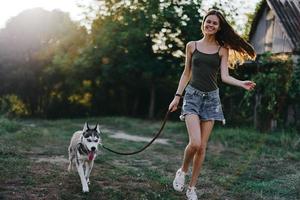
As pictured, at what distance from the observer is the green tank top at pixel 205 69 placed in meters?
5.82

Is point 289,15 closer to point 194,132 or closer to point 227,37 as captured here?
point 227,37

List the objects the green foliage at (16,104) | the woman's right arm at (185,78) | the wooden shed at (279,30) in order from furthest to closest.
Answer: the green foliage at (16,104) < the wooden shed at (279,30) < the woman's right arm at (185,78)

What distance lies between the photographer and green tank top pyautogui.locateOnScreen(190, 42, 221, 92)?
5.82 meters

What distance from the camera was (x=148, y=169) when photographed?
8.94m

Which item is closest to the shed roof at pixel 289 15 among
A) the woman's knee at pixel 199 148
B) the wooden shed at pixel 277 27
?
the wooden shed at pixel 277 27

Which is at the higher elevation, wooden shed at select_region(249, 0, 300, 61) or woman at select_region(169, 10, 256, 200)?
wooden shed at select_region(249, 0, 300, 61)

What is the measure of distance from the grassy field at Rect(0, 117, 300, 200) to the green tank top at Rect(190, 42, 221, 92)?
5.80ft

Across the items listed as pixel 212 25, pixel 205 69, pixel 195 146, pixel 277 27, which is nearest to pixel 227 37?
pixel 212 25

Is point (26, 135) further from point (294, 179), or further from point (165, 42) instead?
point (165, 42)

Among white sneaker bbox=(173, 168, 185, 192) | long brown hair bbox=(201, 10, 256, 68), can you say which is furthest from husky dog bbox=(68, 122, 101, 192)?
long brown hair bbox=(201, 10, 256, 68)

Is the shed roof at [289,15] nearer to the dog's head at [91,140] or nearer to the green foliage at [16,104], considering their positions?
the dog's head at [91,140]

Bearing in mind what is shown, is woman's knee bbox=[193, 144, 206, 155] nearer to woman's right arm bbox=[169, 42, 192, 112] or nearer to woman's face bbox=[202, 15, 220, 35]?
woman's right arm bbox=[169, 42, 192, 112]

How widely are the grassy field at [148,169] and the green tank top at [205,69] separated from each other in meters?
1.77

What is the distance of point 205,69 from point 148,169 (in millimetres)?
3604
